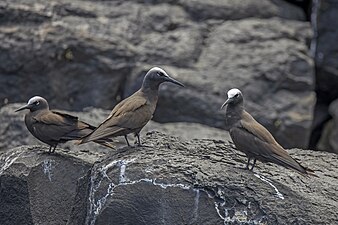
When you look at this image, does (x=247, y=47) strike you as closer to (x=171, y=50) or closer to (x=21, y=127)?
(x=171, y=50)

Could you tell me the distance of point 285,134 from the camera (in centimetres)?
1762

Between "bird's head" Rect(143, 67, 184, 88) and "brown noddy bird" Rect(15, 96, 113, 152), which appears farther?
"brown noddy bird" Rect(15, 96, 113, 152)

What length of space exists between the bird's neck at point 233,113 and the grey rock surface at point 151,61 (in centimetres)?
684

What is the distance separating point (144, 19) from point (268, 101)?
288 cm

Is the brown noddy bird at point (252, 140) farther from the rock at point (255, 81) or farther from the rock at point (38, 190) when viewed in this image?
the rock at point (255, 81)

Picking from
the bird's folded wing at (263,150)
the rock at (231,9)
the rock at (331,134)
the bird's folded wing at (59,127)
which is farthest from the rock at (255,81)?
the bird's folded wing at (263,150)

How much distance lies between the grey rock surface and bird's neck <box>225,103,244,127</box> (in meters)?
6.84

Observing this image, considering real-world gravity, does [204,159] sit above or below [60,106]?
above

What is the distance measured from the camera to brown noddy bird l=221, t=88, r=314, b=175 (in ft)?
32.3

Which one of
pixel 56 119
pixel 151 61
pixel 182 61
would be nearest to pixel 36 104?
pixel 56 119

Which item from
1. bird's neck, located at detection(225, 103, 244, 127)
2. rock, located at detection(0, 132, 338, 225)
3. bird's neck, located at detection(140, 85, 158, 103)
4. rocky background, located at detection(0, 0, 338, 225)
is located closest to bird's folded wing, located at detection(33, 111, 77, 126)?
rocky background, located at detection(0, 0, 338, 225)

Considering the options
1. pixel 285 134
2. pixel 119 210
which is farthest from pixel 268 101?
pixel 119 210

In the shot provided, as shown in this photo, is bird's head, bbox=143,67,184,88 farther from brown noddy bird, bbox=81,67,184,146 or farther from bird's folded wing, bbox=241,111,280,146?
bird's folded wing, bbox=241,111,280,146

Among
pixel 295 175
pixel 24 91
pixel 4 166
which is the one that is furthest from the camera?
pixel 24 91
